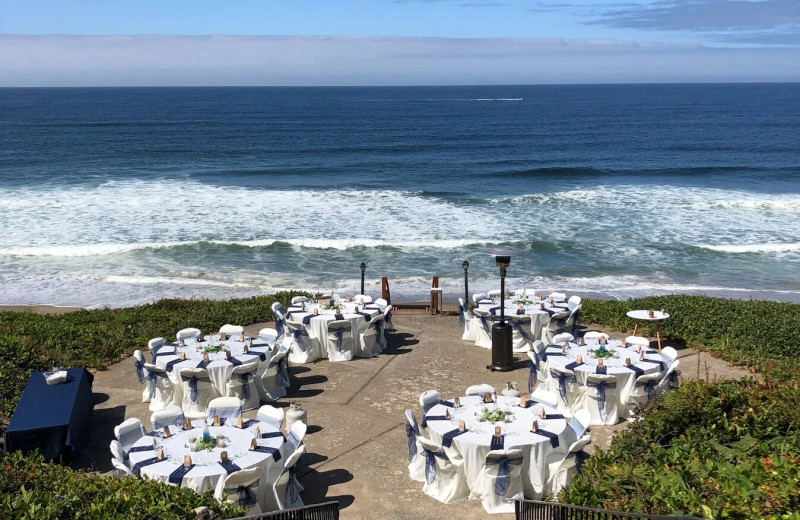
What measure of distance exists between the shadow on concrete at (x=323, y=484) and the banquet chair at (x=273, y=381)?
10.8 feet

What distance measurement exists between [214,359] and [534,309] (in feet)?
23.9

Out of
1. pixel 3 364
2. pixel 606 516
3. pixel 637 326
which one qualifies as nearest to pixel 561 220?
pixel 637 326

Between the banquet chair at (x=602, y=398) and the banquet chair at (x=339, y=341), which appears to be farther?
the banquet chair at (x=339, y=341)

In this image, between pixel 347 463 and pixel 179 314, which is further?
pixel 179 314

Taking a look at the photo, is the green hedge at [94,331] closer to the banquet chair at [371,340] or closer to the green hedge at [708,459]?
the banquet chair at [371,340]

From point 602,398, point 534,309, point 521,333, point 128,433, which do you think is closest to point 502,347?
point 521,333

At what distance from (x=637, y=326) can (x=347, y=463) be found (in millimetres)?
8965

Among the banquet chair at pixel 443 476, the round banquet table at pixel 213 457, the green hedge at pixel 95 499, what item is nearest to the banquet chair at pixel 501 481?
the banquet chair at pixel 443 476

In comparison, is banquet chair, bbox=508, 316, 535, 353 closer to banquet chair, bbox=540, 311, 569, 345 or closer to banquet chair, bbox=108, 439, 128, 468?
banquet chair, bbox=540, 311, 569, 345

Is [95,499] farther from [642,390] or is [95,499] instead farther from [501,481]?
[642,390]

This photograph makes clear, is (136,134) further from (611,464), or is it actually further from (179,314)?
(611,464)

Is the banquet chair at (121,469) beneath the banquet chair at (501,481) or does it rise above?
above

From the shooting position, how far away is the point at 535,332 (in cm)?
1769

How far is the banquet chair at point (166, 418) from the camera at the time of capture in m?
11.1
